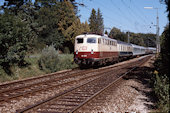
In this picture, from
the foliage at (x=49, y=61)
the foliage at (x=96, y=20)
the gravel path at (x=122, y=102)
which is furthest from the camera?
the foliage at (x=96, y=20)

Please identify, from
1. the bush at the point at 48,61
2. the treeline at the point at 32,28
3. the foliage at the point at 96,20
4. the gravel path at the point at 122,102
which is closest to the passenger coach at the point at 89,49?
the bush at the point at 48,61

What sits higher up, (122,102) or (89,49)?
(89,49)

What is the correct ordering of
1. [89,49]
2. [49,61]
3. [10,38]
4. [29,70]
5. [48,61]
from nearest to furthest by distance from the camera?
[10,38], [29,70], [48,61], [49,61], [89,49]

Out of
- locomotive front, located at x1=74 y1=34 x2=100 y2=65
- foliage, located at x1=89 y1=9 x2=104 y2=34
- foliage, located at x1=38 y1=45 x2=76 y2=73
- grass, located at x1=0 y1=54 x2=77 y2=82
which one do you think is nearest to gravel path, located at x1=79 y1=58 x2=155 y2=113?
grass, located at x1=0 y1=54 x2=77 y2=82

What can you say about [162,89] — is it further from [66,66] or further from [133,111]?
[66,66]

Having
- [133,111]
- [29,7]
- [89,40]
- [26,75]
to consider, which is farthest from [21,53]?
[29,7]

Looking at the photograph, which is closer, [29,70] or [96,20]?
[29,70]

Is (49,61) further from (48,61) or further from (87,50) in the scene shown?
(87,50)

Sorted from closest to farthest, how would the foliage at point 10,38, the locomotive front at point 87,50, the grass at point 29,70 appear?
the foliage at point 10,38 < the grass at point 29,70 < the locomotive front at point 87,50

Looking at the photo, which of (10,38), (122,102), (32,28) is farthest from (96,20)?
(122,102)

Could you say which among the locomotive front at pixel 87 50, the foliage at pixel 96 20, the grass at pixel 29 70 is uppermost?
the foliage at pixel 96 20

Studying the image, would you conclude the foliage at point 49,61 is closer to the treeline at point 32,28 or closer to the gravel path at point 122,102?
the treeline at point 32,28

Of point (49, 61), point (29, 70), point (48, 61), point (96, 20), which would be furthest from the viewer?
point (96, 20)

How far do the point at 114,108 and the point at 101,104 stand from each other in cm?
59
